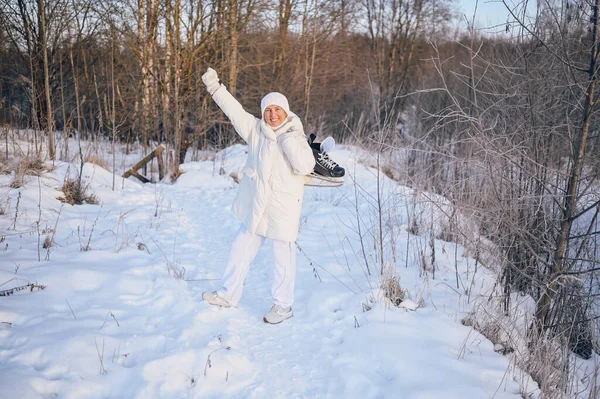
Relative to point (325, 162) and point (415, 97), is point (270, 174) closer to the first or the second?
point (325, 162)

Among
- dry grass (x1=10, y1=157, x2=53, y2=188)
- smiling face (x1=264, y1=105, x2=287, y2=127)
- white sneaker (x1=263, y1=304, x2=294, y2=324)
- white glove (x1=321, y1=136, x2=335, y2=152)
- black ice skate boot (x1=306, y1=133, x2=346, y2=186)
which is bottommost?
white sneaker (x1=263, y1=304, x2=294, y2=324)

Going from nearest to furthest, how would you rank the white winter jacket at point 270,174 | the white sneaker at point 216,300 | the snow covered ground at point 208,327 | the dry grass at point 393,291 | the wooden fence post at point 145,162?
the snow covered ground at point 208,327 < the white winter jacket at point 270,174 < the white sneaker at point 216,300 < the dry grass at point 393,291 < the wooden fence post at point 145,162

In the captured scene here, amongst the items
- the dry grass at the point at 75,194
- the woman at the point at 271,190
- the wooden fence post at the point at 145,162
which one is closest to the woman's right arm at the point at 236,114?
the woman at the point at 271,190

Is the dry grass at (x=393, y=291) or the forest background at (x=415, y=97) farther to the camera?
the dry grass at (x=393, y=291)

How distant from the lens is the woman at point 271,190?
120 inches

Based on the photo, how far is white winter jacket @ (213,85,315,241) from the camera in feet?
9.98

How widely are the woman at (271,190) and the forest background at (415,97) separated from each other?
75 cm

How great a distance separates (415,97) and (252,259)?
39.6 ft

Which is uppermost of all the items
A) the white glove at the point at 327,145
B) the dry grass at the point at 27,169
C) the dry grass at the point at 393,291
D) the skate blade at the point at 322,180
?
the white glove at the point at 327,145

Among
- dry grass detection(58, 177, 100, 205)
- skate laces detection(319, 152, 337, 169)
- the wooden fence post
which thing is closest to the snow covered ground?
dry grass detection(58, 177, 100, 205)

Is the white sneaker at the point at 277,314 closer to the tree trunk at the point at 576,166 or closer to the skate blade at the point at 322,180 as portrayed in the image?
the skate blade at the point at 322,180

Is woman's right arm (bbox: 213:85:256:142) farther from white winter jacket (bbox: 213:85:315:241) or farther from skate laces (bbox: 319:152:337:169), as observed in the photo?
skate laces (bbox: 319:152:337:169)

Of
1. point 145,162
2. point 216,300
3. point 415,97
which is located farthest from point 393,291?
point 415,97

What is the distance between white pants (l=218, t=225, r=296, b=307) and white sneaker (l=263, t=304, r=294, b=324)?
0.04 m
